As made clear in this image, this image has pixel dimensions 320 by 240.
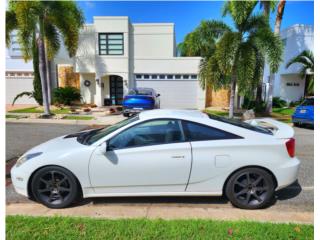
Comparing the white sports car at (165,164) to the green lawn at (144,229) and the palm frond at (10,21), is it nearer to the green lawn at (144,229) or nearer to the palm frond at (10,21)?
the green lawn at (144,229)

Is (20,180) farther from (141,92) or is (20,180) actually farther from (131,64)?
(131,64)

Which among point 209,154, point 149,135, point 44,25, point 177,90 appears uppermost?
point 44,25

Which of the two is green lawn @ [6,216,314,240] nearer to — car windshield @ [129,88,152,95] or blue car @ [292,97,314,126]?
blue car @ [292,97,314,126]

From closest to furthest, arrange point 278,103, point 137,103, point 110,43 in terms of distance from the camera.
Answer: point 137,103 → point 110,43 → point 278,103

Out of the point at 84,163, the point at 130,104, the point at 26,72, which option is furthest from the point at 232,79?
the point at 26,72

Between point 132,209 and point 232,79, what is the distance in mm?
9676

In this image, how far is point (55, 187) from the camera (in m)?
3.36

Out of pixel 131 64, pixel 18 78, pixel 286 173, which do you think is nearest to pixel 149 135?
pixel 286 173

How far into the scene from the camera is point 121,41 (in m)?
16.8

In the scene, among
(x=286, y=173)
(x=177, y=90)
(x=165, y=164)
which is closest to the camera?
(x=165, y=164)

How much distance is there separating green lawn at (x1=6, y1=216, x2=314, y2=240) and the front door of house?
1551 centimetres

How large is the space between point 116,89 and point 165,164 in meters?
15.6

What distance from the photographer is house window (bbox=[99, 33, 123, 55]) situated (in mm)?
16750

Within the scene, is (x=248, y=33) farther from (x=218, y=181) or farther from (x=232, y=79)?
(x=218, y=181)
